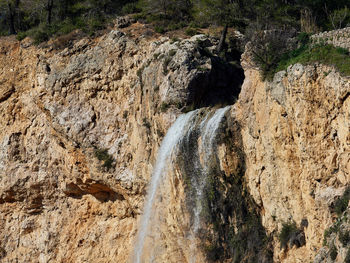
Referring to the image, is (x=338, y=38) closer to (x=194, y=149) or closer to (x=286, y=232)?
(x=286, y=232)

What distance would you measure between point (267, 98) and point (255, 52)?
82.6 inches

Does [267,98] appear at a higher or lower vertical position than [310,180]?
higher

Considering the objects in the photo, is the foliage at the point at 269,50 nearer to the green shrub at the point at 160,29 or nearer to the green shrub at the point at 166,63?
the green shrub at the point at 166,63

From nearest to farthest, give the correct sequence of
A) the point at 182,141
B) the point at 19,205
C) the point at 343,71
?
the point at 343,71 → the point at 182,141 → the point at 19,205

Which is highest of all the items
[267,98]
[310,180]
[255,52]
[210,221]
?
[255,52]

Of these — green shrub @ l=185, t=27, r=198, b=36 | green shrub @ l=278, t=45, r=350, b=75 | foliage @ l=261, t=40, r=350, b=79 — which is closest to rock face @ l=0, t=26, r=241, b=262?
green shrub @ l=185, t=27, r=198, b=36

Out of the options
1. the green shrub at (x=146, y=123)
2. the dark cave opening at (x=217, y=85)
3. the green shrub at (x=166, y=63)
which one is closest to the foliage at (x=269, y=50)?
the dark cave opening at (x=217, y=85)

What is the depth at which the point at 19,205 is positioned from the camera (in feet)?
97.3

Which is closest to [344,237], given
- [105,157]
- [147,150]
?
[147,150]

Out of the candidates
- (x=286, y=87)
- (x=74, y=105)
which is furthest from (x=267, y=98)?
(x=74, y=105)

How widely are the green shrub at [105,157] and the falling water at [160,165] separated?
266cm

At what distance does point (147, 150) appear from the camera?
2405cm

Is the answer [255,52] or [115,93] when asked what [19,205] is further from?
[255,52]

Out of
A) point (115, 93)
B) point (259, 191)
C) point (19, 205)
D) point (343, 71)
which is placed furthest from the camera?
point (19, 205)
